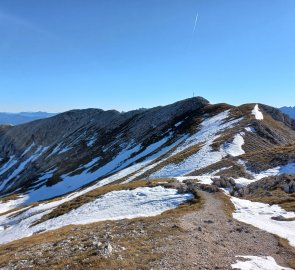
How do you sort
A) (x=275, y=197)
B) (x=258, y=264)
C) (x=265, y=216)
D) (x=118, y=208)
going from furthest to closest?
(x=118, y=208) < (x=275, y=197) < (x=265, y=216) < (x=258, y=264)

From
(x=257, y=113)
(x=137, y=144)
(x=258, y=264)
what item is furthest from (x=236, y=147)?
(x=137, y=144)

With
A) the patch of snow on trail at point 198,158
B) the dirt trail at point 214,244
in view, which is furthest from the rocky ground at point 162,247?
the patch of snow on trail at point 198,158

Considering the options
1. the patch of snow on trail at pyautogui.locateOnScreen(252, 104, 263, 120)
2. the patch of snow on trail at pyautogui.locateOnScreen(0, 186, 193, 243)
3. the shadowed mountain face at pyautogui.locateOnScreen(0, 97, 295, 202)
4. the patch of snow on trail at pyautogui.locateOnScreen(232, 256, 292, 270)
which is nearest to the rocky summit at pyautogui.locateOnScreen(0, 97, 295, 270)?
the patch of snow on trail at pyautogui.locateOnScreen(232, 256, 292, 270)

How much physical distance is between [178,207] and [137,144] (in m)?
77.4

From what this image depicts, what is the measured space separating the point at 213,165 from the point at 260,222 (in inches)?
1101

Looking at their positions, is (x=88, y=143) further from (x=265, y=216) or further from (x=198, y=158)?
(x=265, y=216)

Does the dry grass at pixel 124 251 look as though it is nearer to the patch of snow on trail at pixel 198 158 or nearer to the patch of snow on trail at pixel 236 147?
the patch of snow on trail at pixel 198 158

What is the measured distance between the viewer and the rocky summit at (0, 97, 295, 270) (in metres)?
20.4

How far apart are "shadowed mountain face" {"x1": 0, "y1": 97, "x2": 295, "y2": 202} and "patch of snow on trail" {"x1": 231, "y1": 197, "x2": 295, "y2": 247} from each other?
709 inches

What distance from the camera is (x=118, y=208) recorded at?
39.9m

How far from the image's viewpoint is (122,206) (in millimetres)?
40250

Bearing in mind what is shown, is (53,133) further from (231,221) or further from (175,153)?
(231,221)

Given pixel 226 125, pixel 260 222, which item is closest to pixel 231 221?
pixel 260 222

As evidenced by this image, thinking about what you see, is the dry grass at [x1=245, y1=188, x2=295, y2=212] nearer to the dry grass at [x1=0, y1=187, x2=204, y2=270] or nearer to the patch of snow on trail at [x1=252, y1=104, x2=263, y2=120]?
the dry grass at [x1=0, y1=187, x2=204, y2=270]
